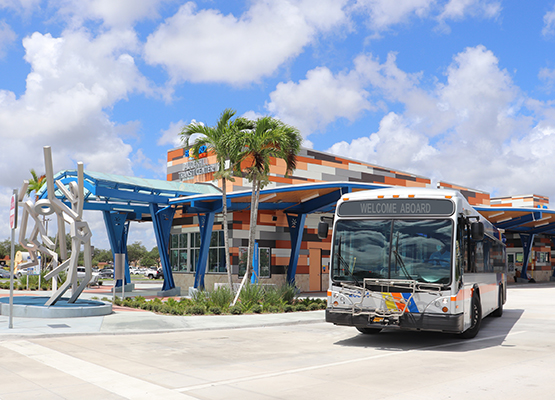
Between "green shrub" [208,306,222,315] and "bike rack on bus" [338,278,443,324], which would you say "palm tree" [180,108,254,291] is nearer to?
"green shrub" [208,306,222,315]

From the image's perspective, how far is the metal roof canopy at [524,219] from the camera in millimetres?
35934

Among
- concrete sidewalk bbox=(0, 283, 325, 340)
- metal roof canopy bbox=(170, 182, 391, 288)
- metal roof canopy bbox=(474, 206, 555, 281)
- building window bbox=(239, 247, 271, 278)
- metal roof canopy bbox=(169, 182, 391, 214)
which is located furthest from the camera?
metal roof canopy bbox=(474, 206, 555, 281)

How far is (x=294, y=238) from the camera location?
2975 cm

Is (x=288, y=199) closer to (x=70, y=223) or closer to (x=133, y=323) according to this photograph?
(x=70, y=223)

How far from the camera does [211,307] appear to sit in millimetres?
18469

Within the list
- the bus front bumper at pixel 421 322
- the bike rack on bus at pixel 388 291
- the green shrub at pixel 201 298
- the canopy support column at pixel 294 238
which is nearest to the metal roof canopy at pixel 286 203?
the canopy support column at pixel 294 238

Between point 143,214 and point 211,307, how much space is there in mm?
19401

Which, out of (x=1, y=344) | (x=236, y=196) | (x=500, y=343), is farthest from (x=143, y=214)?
(x=500, y=343)

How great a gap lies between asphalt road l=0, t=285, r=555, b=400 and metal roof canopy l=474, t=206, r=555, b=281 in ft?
71.8

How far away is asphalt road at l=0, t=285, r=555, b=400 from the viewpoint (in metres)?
7.16

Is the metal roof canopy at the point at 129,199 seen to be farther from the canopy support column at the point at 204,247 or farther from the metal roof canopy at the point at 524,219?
the metal roof canopy at the point at 524,219

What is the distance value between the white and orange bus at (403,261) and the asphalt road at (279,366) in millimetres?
783

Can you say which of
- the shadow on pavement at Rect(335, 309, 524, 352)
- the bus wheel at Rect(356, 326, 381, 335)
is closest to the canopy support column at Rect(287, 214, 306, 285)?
the shadow on pavement at Rect(335, 309, 524, 352)

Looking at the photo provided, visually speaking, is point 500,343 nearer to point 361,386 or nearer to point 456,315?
point 456,315
